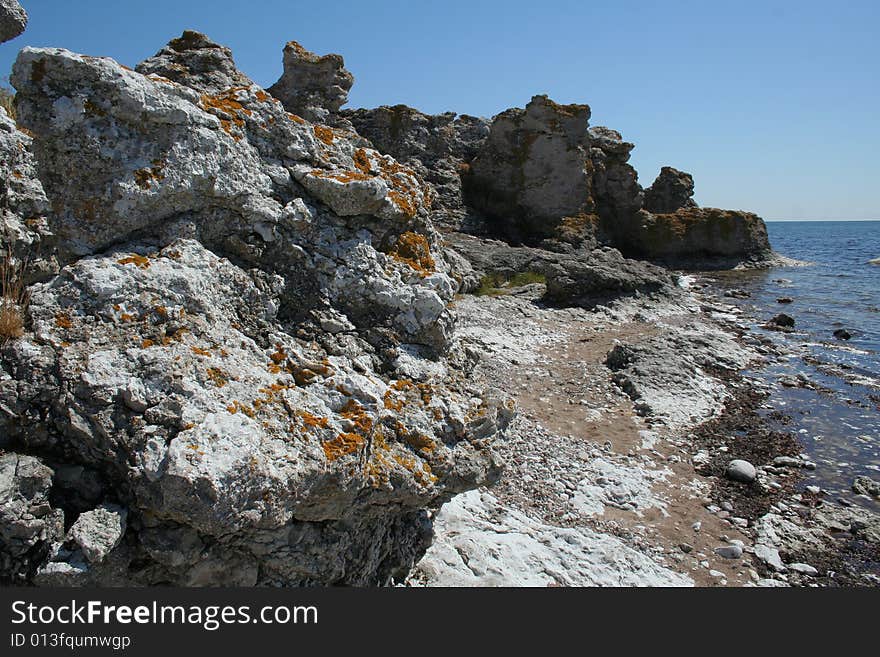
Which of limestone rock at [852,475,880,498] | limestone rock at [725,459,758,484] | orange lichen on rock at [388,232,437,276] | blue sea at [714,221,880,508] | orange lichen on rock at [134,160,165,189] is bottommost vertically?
limestone rock at [852,475,880,498]

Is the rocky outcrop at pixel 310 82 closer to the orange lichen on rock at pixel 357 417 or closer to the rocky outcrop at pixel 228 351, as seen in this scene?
the rocky outcrop at pixel 228 351

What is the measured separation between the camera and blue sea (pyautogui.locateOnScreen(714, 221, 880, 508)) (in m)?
11.8

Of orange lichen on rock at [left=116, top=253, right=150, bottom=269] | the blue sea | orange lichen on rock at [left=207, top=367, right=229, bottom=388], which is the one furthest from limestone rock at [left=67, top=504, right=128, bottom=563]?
the blue sea

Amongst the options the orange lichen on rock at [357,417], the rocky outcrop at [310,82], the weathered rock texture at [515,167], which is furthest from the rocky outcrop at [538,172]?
the orange lichen on rock at [357,417]

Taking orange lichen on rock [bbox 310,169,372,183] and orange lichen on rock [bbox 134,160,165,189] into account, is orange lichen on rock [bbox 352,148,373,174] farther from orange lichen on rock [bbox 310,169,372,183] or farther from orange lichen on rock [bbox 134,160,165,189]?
orange lichen on rock [bbox 134,160,165,189]

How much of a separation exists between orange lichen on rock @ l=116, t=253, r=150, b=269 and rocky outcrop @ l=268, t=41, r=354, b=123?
27544 millimetres

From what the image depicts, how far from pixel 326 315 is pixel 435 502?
1994mm

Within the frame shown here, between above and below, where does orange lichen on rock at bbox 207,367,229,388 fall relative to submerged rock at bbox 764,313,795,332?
above

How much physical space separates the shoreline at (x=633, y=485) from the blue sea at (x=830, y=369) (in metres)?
0.65

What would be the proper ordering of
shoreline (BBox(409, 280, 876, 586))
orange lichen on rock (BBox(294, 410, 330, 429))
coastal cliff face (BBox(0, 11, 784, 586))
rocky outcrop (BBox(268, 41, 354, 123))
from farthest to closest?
rocky outcrop (BBox(268, 41, 354, 123)) < shoreline (BBox(409, 280, 876, 586)) < orange lichen on rock (BBox(294, 410, 330, 429)) < coastal cliff face (BBox(0, 11, 784, 586))

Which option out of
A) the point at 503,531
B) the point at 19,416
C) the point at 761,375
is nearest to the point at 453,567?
the point at 503,531

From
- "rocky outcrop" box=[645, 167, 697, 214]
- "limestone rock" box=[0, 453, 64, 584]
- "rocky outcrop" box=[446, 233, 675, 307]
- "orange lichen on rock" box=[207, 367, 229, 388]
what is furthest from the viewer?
"rocky outcrop" box=[645, 167, 697, 214]

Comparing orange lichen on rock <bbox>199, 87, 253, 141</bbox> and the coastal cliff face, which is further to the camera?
orange lichen on rock <bbox>199, 87, 253, 141</bbox>

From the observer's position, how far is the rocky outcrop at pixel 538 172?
3534cm
